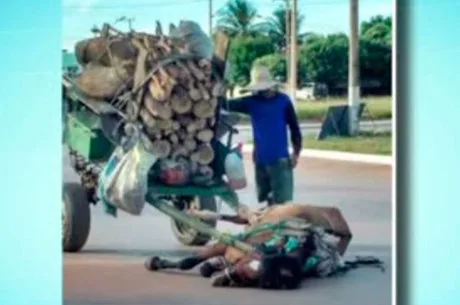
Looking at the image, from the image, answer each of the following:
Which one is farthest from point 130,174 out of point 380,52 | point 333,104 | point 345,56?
point 380,52

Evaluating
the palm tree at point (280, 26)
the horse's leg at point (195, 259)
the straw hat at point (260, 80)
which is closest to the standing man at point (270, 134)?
the straw hat at point (260, 80)

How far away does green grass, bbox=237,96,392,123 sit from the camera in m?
3.40

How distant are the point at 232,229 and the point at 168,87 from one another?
1.74ft

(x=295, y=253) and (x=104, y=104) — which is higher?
(x=104, y=104)

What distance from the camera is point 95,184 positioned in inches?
141

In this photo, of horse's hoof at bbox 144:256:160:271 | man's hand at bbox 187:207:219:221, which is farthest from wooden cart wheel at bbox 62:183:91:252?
man's hand at bbox 187:207:219:221

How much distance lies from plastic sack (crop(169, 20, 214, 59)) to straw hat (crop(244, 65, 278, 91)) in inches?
6.4

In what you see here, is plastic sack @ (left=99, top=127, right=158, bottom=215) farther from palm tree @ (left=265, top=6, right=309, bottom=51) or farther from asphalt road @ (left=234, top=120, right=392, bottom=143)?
palm tree @ (left=265, top=6, right=309, bottom=51)

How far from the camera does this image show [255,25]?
11.5 feet
